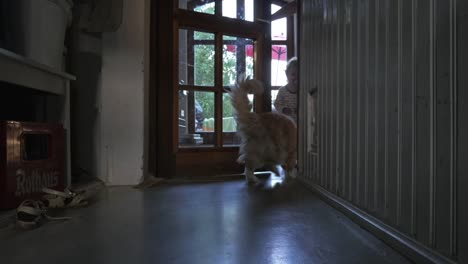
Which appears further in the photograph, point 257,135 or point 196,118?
point 196,118

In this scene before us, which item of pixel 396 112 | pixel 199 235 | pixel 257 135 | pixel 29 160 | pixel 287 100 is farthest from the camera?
pixel 287 100

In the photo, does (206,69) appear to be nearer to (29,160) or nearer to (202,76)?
(202,76)

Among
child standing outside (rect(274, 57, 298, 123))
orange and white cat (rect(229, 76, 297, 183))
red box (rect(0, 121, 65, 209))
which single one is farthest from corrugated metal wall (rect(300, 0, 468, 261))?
red box (rect(0, 121, 65, 209))

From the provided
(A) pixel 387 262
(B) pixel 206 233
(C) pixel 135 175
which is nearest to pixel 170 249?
(B) pixel 206 233

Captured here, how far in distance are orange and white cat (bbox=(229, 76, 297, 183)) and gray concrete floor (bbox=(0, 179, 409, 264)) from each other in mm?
748

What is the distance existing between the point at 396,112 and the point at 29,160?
1573 millimetres

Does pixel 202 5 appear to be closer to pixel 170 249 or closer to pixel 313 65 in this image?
pixel 313 65

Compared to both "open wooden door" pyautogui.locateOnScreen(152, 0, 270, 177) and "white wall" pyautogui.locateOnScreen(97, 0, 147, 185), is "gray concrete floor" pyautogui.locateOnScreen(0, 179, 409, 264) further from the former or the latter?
"open wooden door" pyautogui.locateOnScreen(152, 0, 270, 177)

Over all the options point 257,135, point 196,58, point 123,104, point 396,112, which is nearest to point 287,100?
point 257,135

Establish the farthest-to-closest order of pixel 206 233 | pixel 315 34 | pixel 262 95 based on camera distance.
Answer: pixel 262 95 < pixel 315 34 < pixel 206 233

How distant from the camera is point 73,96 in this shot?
2248 millimetres

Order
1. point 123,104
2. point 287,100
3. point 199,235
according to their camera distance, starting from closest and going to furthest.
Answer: point 199,235
point 123,104
point 287,100

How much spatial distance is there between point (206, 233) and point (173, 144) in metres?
1.52

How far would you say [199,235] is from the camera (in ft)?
3.71
